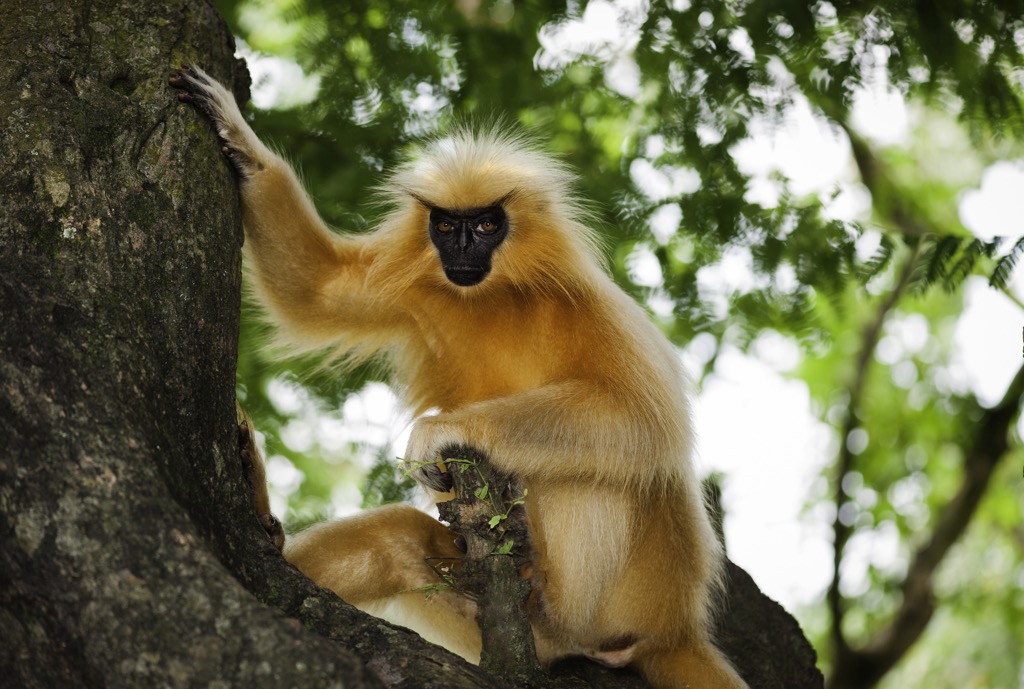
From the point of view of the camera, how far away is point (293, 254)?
12.0 feet

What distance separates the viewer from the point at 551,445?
3.43m

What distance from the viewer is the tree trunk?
1.70 metres

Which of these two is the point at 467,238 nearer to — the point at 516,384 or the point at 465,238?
the point at 465,238

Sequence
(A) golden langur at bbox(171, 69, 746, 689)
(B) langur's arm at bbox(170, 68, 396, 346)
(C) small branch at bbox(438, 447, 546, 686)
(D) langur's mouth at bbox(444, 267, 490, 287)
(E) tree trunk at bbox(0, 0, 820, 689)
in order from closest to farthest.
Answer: (E) tree trunk at bbox(0, 0, 820, 689) < (C) small branch at bbox(438, 447, 546, 686) < (B) langur's arm at bbox(170, 68, 396, 346) < (A) golden langur at bbox(171, 69, 746, 689) < (D) langur's mouth at bbox(444, 267, 490, 287)

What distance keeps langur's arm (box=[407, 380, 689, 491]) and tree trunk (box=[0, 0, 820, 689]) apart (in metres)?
0.74

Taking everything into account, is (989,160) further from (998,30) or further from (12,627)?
(12,627)

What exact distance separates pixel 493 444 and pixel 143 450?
1.60 metres

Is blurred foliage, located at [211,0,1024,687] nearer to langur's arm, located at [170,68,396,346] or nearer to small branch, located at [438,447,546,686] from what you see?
langur's arm, located at [170,68,396,346]

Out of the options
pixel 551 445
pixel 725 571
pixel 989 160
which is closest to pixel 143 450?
pixel 551 445

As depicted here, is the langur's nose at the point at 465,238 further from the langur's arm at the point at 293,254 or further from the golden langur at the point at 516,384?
the langur's arm at the point at 293,254

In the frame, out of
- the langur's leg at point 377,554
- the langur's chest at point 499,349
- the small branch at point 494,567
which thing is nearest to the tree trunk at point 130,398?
the small branch at point 494,567

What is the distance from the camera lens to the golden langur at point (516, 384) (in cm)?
349

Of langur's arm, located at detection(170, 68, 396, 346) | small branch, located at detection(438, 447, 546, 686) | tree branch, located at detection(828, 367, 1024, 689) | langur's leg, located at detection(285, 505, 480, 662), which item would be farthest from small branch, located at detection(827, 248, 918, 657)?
small branch, located at detection(438, 447, 546, 686)

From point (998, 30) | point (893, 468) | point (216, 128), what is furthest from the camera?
point (893, 468)
